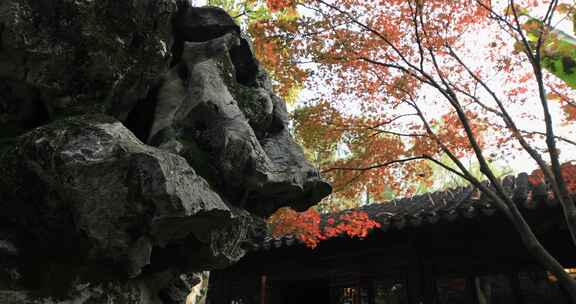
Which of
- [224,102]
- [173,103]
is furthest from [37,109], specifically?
[224,102]

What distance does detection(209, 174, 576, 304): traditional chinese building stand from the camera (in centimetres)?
779

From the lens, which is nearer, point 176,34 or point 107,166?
point 107,166

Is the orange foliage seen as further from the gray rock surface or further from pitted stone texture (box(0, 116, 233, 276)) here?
pitted stone texture (box(0, 116, 233, 276))

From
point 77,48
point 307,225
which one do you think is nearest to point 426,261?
point 307,225

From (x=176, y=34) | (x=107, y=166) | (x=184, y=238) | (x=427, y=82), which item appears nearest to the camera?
(x=107, y=166)

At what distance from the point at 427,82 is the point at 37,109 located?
6393 millimetres

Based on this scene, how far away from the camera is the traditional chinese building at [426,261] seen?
25.6ft

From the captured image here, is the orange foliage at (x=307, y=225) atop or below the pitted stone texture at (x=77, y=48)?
below

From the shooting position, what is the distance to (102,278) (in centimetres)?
304

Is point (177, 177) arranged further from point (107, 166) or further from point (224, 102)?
point (224, 102)

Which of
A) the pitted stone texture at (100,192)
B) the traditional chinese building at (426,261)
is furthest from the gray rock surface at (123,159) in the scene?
the traditional chinese building at (426,261)

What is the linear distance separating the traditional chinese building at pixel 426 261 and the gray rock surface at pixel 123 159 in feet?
15.3

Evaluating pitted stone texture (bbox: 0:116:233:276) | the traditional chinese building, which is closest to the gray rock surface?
pitted stone texture (bbox: 0:116:233:276)

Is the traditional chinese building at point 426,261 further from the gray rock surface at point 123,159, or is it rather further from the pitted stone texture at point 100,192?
the pitted stone texture at point 100,192
